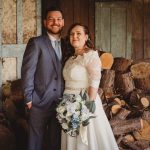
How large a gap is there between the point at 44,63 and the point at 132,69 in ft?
7.04

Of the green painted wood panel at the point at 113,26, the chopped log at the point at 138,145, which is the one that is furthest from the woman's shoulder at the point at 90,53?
the green painted wood panel at the point at 113,26

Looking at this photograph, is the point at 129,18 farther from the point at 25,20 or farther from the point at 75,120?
the point at 75,120

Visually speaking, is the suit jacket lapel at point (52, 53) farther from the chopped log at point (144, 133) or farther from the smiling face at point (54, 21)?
the chopped log at point (144, 133)

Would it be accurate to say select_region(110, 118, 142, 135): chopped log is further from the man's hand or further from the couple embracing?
the man's hand

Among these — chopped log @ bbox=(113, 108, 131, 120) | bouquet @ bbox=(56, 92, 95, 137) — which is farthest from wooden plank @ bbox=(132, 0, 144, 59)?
bouquet @ bbox=(56, 92, 95, 137)

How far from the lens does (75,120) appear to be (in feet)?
14.7

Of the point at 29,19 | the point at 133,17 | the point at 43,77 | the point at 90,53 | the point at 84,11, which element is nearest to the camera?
the point at 90,53

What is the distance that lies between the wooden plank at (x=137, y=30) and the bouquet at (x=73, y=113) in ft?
13.4

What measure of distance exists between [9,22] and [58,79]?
7.21 feet

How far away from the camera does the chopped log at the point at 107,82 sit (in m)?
6.18

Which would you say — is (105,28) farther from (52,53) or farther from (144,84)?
(52,53)

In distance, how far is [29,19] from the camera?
269 inches

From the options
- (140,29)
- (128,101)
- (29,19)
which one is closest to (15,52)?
(29,19)

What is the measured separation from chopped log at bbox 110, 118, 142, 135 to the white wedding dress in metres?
0.87
